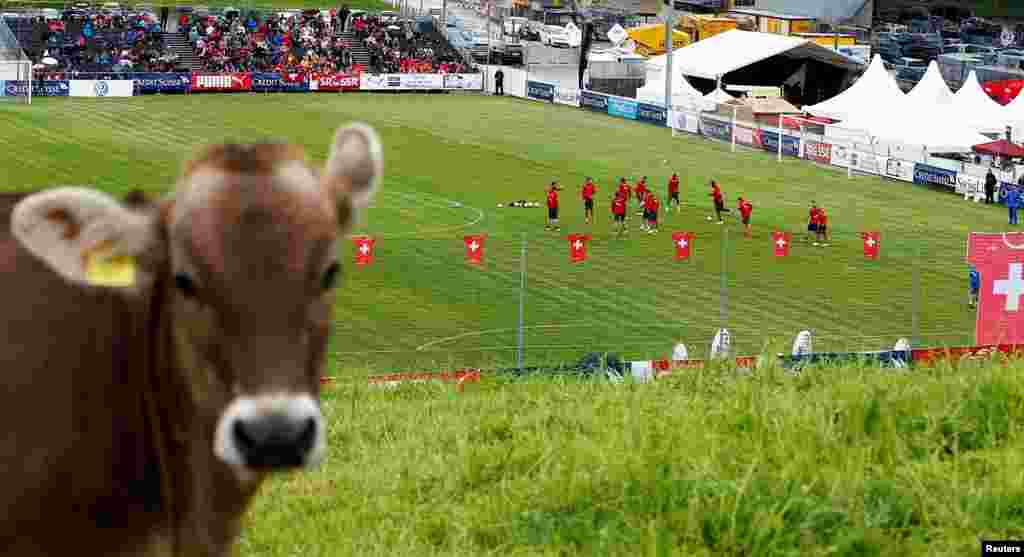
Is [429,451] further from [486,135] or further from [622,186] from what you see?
[486,135]

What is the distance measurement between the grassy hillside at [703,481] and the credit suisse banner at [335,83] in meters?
62.1

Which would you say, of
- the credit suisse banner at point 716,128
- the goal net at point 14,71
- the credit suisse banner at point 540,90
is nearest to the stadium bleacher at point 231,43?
the goal net at point 14,71

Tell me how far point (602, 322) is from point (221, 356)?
82.1 ft

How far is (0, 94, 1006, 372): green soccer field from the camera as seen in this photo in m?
28.2

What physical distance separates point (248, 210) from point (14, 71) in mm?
65532

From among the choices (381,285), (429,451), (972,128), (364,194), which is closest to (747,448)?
(429,451)

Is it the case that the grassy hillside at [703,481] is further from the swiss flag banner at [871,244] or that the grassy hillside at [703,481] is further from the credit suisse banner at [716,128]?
the credit suisse banner at [716,128]

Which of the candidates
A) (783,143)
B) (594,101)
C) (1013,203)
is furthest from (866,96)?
(594,101)

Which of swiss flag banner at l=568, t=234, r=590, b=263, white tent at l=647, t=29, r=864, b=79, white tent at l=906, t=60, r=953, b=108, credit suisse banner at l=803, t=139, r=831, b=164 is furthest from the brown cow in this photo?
white tent at l=647, t=29, r=864, b=79

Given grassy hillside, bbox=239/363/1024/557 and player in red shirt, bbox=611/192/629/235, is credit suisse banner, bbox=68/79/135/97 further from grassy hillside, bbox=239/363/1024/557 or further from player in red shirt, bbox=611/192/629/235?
grassy hillside, bbox=239/363/1024/557

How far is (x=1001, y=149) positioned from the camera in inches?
1854

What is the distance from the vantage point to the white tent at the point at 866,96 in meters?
54.3

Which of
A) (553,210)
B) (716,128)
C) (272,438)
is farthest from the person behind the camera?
(716,128)

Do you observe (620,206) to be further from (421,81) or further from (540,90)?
(421,81)
